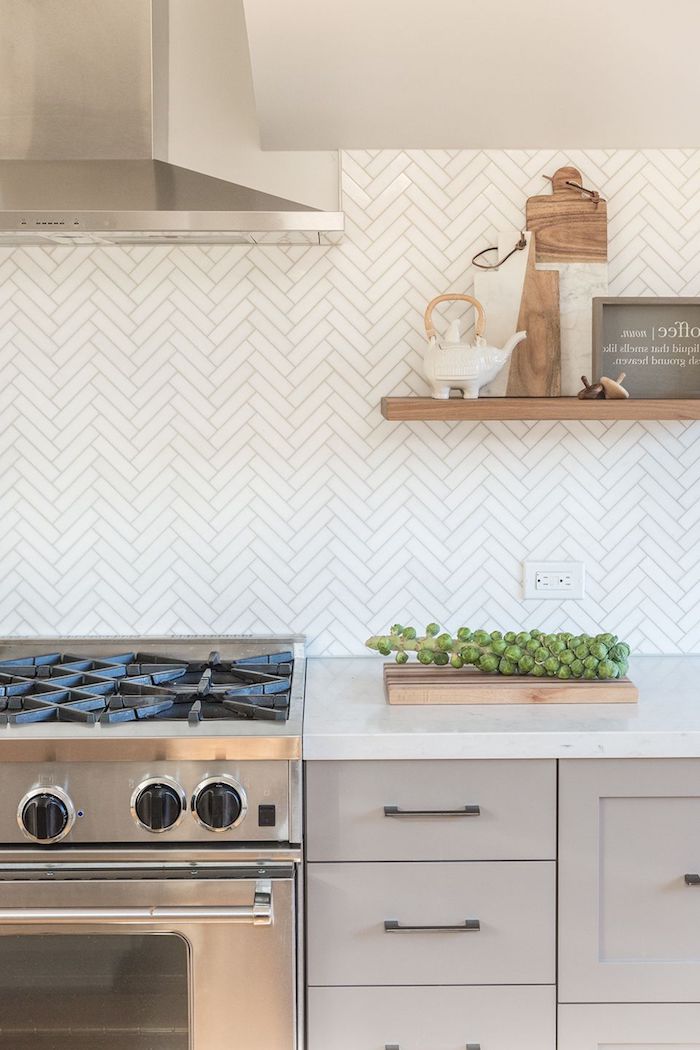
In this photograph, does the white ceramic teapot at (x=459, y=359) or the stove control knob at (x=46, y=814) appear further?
the white ceramic teapot at (x=459, y=359)

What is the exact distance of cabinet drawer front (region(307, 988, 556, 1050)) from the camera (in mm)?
1679

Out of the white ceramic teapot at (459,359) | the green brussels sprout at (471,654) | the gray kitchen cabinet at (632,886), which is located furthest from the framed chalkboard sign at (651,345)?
the gray kitchen cabinet at (632,886)

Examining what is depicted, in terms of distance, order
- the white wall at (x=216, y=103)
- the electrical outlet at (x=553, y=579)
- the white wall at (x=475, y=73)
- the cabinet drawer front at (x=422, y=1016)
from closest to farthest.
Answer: the cabinet drawer front at (x=422, y=1016), the white wall at (x=475, y=73), the white wall at (x=216, y=103), the electrical outlet at (x=553, y=579)

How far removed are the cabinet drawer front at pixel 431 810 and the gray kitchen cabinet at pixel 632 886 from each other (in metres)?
0.06

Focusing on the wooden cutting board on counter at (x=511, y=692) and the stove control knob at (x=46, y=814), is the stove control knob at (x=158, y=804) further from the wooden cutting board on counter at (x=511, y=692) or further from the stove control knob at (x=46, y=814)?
the wooden cutting board on counter at (x=511, y=692)

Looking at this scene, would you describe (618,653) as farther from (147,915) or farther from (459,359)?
(147,915)

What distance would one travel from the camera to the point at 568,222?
2.19 meters

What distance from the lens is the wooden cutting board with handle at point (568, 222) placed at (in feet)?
7.17

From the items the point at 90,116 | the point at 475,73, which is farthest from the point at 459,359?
the point at 90,116

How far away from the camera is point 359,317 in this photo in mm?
2229

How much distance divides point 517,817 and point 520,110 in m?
1.42

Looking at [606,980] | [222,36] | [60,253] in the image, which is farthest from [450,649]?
[222,36]

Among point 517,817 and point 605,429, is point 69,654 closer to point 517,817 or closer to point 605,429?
point 517,817

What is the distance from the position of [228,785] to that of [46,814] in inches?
11.6
